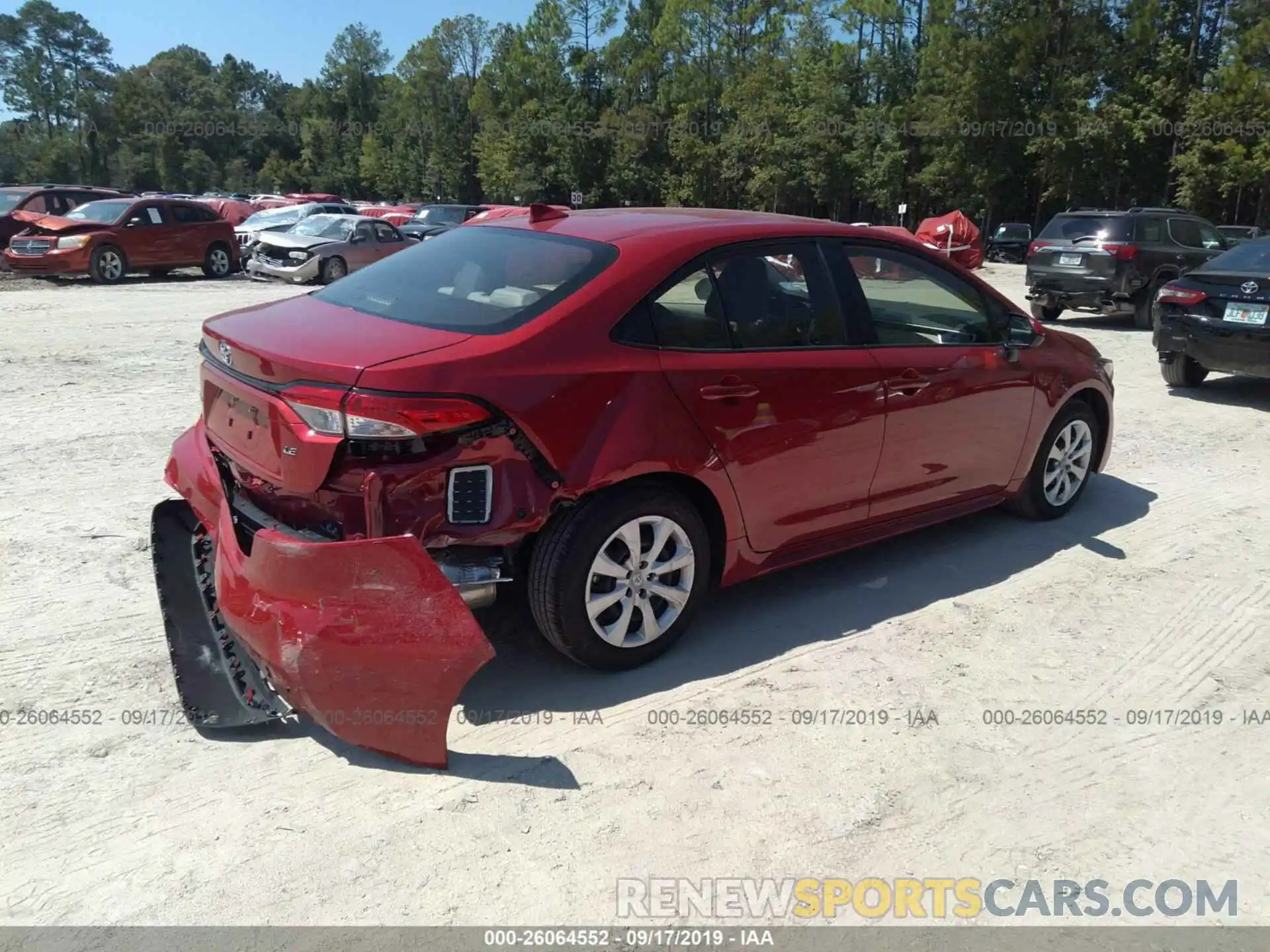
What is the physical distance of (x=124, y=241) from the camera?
60.2ft

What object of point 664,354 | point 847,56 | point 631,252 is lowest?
point 664,354

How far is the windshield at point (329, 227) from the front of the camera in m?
19.9

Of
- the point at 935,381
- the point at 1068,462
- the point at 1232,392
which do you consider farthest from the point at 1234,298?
the point at 935,381

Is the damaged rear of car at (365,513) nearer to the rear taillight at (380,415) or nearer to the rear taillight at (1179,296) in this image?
the rear taillight at (380,415)

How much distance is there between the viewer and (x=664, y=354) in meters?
3.67

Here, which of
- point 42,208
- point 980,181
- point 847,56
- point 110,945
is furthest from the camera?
point 847,56

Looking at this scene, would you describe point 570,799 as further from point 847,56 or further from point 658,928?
point 847,56

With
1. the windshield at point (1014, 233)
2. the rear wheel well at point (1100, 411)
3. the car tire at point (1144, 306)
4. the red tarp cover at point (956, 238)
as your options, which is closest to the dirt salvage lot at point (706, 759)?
the rear wheel well at point (1100, 411)

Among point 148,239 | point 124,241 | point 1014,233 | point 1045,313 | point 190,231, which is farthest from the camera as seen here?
point 1014,233

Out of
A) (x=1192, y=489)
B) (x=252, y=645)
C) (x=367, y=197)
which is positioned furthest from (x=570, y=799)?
(x=367, y=197)

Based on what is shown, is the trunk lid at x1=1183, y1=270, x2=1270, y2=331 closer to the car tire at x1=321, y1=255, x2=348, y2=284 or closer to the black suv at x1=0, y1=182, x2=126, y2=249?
the car tire at x1=321, y1=255, x2=348, y2=284

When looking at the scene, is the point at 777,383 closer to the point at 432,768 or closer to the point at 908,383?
the point at 908,383

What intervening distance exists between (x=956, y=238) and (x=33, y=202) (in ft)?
65.4

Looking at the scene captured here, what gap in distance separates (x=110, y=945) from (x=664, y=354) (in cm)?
246
